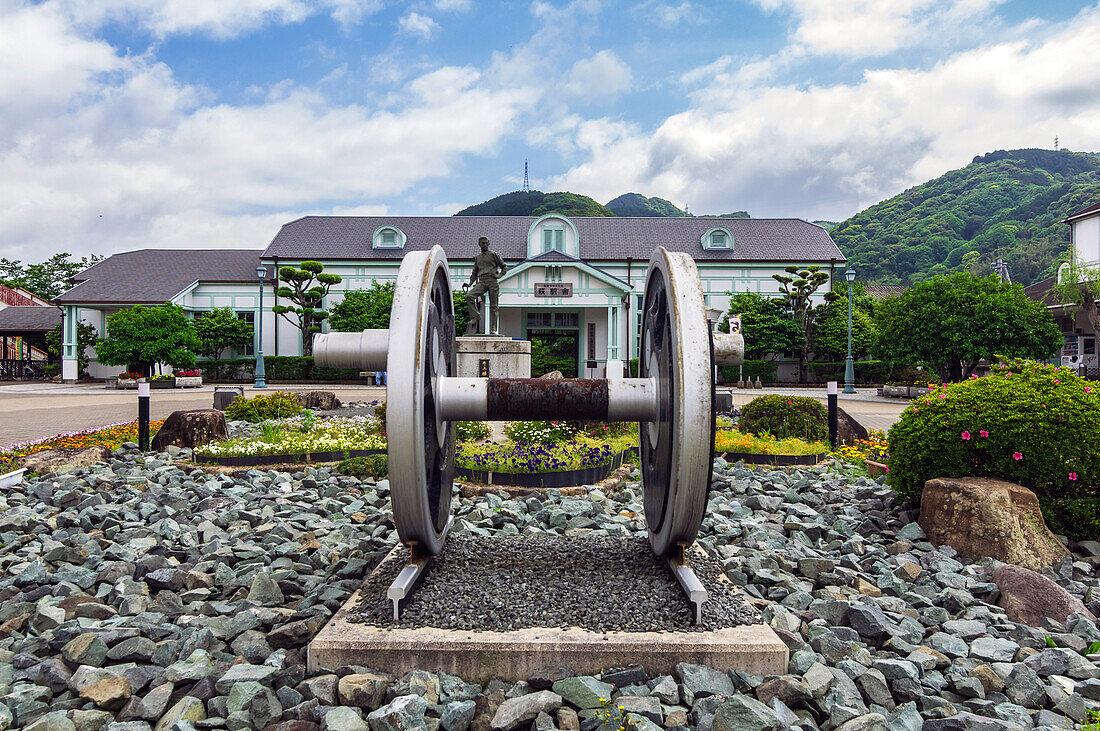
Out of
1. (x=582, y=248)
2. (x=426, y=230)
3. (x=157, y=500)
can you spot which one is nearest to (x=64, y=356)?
(x=426, y=230)

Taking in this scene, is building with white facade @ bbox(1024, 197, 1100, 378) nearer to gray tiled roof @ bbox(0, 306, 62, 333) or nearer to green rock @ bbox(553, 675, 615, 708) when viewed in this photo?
green rock @ bbox(553, 675, 615, 708)

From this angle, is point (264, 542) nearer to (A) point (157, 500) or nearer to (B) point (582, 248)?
(A) point (157, 500)

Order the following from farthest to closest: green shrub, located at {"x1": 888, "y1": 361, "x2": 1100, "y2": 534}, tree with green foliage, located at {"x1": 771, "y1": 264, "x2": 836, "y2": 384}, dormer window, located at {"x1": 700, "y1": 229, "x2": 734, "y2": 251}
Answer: dormer window, located at {"x1": 700, "y1": 229, "x2": 734, "y2": 251} < tree with green foliage, located at {"x1": 771, "y1": 264, "x2": 836, "y2": 384} < green shrub, located at {"x1": 888, "y1": 361, "x2": 1100, "y2": 534}

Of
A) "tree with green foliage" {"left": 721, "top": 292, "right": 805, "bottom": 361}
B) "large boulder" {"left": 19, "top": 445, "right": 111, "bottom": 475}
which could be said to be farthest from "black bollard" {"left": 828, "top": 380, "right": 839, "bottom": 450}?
"tree with green foliage" {"left": 721, "top": 292, "right": 805, "bottom": 361}

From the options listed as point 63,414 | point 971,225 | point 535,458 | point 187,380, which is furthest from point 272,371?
point 971,225

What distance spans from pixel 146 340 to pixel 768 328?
2891 centimetres

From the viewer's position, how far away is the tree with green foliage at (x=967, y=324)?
21734mm

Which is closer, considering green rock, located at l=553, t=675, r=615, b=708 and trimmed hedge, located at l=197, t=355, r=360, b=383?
green rock, located at l=553, t=675, r=615, b=708

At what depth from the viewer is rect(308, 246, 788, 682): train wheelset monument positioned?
267 cm

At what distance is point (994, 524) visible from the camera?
13.5 feet

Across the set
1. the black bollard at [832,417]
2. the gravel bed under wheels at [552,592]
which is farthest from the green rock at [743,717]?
the black bollard at [832,417]

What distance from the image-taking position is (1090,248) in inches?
1227

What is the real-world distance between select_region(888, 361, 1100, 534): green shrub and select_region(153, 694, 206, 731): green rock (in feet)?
15.7

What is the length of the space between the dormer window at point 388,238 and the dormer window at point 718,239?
18.3 meters
